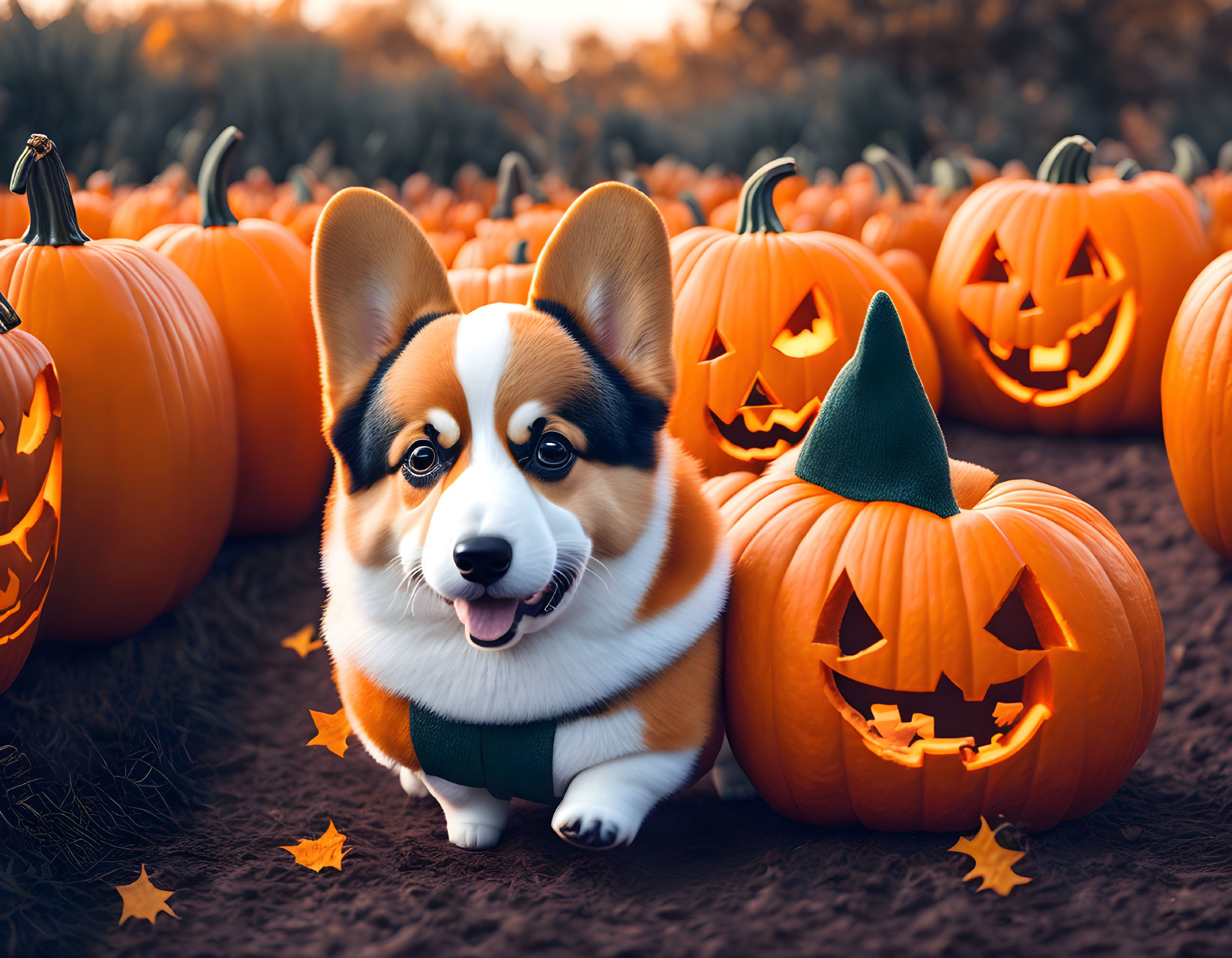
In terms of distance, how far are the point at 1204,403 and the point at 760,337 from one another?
4.73 ft

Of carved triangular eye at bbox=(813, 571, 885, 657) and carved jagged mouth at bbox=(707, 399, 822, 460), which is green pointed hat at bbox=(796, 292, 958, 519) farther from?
carved jagged mouth at bbox=(707, 399, 822, 460)

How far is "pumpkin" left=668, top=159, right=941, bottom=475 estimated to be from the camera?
372 cm

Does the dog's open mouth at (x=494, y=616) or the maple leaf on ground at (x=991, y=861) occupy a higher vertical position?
the dog's open mouth at (x=494, y=616)

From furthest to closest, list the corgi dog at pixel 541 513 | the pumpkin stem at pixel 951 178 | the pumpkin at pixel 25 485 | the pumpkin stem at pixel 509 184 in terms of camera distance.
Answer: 1. the pumpkin stem at pixel 951 178
2. the pumpkin stem at pixel 509 184
3. the pumpkin at pixel 25 485
4. the corgi dog at pixel 541 513

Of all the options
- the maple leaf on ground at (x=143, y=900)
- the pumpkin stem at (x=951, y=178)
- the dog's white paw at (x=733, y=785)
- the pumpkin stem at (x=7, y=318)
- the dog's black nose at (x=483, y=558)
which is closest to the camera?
the dog's black nose at (x=483, y=558)

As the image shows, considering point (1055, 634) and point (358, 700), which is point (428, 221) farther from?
point (1055, 634)

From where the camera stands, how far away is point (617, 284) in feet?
8.09

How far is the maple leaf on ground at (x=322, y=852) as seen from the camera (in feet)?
8.44

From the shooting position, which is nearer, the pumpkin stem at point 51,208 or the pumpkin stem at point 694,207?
the pumpkin stem at point 51,208

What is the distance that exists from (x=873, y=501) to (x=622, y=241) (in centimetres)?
86

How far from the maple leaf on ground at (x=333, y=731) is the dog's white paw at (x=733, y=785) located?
1.16 m

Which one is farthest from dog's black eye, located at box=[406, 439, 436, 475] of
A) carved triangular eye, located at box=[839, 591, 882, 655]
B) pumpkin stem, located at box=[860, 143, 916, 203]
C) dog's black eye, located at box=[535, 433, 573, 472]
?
pumpkin stem, located at box=[860, 143, 916, 203]

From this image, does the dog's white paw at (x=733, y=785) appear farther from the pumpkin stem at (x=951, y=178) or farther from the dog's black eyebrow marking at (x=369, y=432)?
the pumpkin stem at (x=951, y=178)

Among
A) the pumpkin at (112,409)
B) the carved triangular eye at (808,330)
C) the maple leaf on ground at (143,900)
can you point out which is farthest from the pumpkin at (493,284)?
the maple leaf on ground at (143,900)
